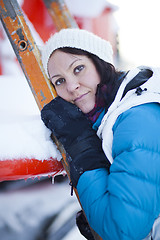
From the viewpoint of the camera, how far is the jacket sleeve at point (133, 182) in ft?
1.60

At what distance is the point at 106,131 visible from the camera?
614mm

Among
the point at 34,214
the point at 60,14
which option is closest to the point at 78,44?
the point at 60,14

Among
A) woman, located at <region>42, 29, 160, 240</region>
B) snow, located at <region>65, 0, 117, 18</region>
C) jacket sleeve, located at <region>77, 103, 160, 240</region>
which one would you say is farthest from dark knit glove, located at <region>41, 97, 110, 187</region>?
snow, located at <region>65, 0, 117, 18</region>

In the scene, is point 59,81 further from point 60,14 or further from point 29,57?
point 60,14

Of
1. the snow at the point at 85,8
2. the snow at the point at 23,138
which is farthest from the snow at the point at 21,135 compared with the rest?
the snow at the point at 85,8

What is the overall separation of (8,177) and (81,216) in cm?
38

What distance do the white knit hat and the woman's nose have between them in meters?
0.13

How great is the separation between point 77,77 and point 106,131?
25 centimetres

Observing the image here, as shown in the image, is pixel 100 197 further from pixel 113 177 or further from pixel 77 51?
pixel 77 51

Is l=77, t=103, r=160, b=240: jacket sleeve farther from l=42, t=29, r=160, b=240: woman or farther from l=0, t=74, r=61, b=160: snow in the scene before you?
l=0, t=74, r=61, b=160: snow

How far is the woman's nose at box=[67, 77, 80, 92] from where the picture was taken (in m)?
0.74

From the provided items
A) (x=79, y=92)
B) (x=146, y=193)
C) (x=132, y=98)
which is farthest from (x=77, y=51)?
(x=146, y=193)

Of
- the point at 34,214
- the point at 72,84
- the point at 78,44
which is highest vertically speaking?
the point at 78,44

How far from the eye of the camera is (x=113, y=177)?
0.53 m
